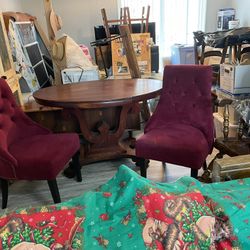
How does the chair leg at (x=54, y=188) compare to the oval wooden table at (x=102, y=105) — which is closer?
the chair leg at (x=54, y=188)

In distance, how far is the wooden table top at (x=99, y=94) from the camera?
2.04 m

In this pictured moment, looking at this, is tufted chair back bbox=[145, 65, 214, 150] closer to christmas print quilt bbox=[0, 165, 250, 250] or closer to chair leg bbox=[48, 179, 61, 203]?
chair leg bbox=[48, 179, 61, 203]

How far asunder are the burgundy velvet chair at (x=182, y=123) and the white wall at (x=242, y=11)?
3.11 meters

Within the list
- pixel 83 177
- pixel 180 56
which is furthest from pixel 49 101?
pixel 180 56

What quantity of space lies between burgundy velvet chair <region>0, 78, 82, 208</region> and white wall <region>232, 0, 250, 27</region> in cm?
392

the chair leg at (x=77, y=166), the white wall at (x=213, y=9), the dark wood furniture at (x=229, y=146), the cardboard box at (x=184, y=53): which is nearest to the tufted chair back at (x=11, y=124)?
the chair leg at (x=77, y=166)

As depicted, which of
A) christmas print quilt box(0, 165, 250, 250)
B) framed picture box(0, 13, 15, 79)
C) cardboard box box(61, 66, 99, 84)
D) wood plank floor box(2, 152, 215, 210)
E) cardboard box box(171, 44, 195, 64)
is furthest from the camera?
cardboard box box(171, 44, 195, 64)

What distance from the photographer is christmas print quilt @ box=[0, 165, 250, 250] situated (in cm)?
77

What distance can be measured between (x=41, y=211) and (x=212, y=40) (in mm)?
3106

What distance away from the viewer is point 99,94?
221 centimetres

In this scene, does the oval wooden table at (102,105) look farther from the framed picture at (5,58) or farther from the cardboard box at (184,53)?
the cardboard box at (184,53)

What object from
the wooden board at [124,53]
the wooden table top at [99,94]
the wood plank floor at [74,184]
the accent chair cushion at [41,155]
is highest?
the wooden board at [124,53]

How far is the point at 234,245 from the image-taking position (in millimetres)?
856

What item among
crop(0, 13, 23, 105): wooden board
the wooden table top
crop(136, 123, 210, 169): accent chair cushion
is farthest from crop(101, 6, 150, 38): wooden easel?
crop(136, 123, 210, 169): accent chair cushion
